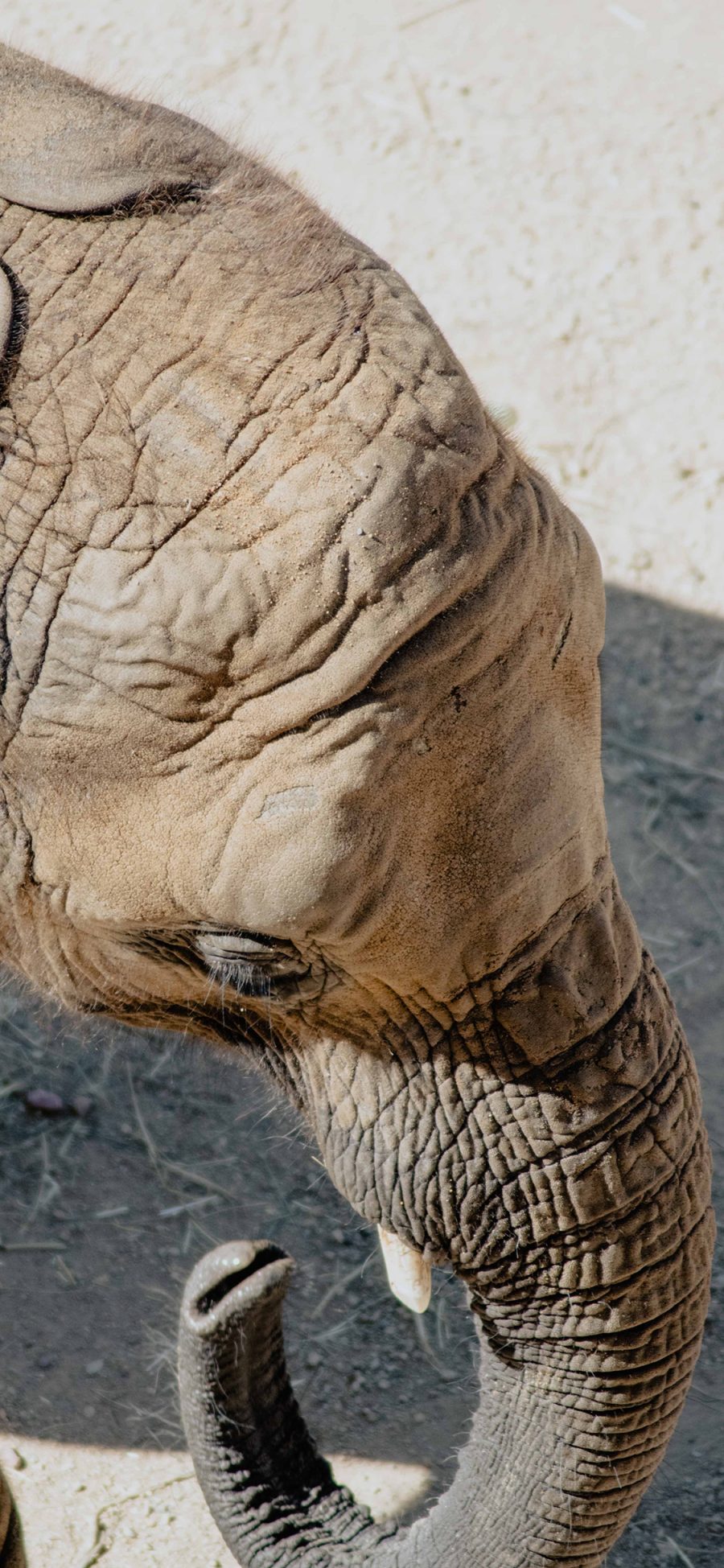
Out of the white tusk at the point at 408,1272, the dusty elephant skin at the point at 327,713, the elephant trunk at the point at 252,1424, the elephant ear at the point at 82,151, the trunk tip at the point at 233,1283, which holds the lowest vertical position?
the elephant trunk at the point at 252,1424

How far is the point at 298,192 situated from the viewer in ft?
6.20

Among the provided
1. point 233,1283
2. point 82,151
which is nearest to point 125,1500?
point 233,1283

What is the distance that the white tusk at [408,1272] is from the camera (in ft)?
7.48

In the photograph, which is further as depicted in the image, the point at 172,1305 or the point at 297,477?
the point at 172,1305

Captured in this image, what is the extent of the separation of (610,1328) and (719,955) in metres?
2.33

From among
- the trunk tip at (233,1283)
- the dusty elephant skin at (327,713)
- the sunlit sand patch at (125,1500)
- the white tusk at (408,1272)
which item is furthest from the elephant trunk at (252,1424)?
the dusty elephant skin at (327,713)

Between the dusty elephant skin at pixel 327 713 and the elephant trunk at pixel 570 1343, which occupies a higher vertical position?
the dusty elephant skin at pixel 327 713

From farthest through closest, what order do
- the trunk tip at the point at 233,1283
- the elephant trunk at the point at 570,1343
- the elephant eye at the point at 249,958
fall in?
the trunk tip at the point at 233,1283 → the elephant trunk at the point at 570,1343 → the elephant eye at the point at 249,958

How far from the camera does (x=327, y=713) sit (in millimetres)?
1738

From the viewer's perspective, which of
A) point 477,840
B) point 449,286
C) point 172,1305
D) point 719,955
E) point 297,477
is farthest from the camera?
point 449,286

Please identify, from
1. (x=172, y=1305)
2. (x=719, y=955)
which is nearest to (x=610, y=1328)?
(x=172, y=1305)

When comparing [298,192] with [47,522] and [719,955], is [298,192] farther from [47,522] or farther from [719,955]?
[719,955]

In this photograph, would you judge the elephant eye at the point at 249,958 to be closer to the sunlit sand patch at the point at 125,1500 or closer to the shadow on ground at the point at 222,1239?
the shadow on ground at the point at 222,1239

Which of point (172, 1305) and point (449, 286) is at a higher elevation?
point (449, 286)
